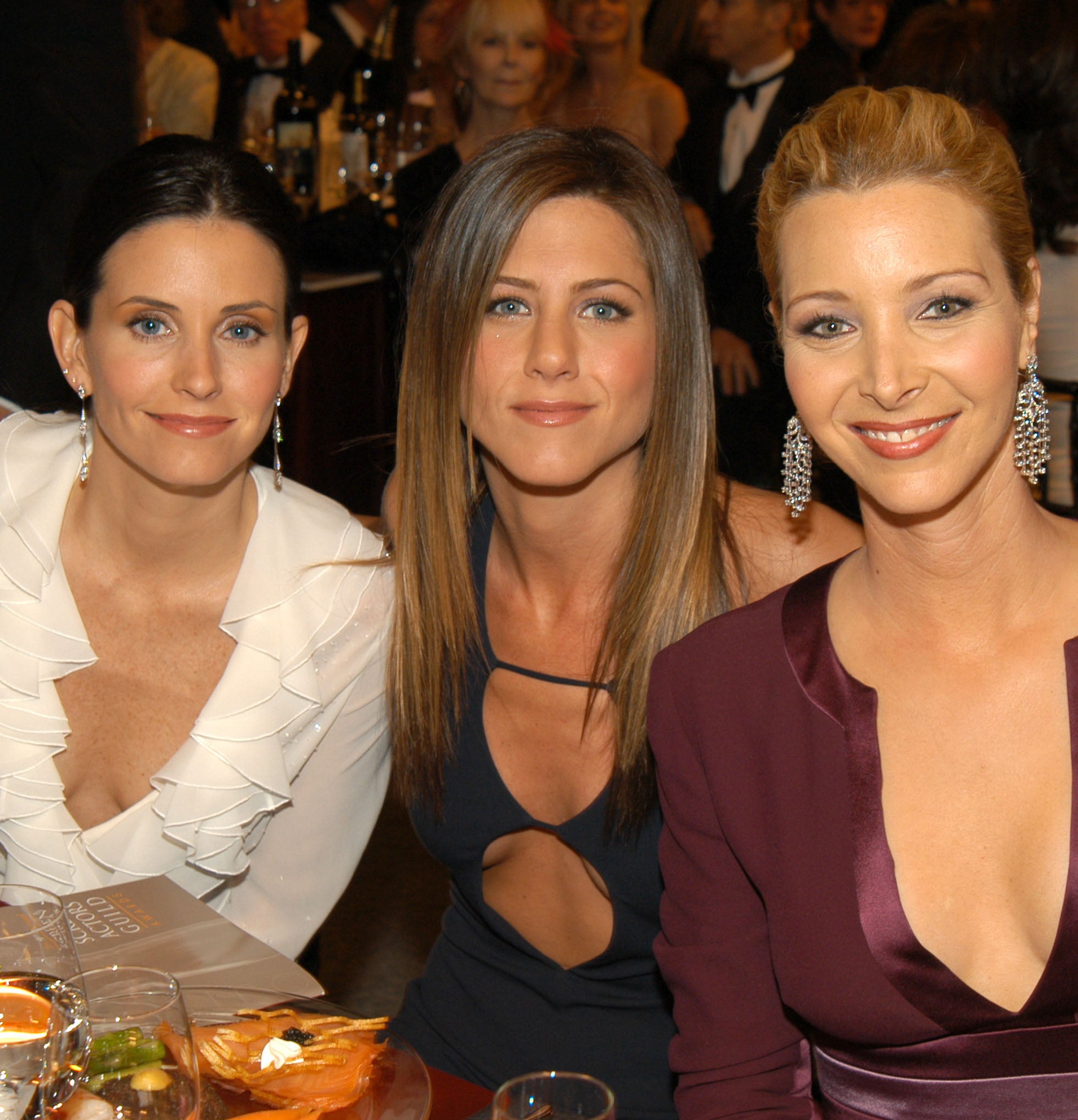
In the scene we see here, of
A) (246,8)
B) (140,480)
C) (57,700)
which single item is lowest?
(57,700)

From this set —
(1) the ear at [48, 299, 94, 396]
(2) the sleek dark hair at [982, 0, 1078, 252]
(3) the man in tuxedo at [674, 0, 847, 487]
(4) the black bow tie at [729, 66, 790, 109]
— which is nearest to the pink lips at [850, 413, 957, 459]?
(1) the ear at [48, 299, 94, 396]

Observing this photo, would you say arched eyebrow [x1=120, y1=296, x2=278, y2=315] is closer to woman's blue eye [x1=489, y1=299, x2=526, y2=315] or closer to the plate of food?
woman's blue eye [x1=489, y1=299, x2=526, y2=315]

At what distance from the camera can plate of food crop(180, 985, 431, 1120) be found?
1.03 m

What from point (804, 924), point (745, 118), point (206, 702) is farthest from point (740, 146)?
point (804, 924)

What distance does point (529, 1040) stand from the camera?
6.13ft

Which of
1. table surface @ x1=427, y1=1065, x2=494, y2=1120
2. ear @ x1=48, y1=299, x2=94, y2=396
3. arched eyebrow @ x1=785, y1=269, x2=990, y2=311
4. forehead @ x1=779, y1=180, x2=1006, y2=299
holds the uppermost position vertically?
forehead @ x1=779, y1=180, x2=1006, y2=299

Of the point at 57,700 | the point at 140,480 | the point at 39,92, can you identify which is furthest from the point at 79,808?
the point at 39,92

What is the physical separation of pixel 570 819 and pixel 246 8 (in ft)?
15.4

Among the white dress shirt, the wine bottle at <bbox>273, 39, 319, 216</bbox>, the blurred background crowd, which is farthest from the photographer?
the wine bottle at <bbox>273, 39, 319, 216</bbox>

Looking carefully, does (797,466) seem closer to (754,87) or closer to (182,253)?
(182,253)

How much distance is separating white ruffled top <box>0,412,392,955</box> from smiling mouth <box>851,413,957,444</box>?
2.91 feet

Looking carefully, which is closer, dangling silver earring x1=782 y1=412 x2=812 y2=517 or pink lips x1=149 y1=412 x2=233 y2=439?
dangling silver earring x1=782 y1=412 x2=812 y2=517

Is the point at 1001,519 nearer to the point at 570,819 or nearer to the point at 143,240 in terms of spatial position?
the point at 570,819

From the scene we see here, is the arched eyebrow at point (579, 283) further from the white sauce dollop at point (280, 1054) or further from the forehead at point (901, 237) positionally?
the white sauce dollop at point (280, 1054)
